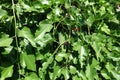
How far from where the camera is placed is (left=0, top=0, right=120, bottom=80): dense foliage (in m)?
1.59

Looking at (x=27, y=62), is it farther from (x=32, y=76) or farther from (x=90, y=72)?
(x=90, y=72)

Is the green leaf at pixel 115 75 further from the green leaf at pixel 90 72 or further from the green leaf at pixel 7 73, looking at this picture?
the green leaf at pixel 7 73

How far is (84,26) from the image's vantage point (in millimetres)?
1828

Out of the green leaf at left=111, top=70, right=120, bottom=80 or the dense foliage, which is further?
the green leaf at left=111, top=70, right=120, bottom=80

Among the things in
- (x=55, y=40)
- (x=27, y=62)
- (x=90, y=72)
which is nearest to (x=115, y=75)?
(x=90, y=72)

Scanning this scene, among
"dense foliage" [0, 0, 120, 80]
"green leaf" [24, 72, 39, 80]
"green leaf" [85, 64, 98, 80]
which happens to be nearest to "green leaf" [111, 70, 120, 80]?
"dense foliage" [0, 0, 120, 80]

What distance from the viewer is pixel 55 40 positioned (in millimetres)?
1714

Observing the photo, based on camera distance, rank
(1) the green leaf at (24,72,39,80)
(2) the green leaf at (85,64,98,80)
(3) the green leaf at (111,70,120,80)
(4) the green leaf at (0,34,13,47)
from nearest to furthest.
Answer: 1. (4) the green leaf at (0,34,13,47)
2. (1) the green leaf at (24,72,39,80)
3. (2) the green leaf at (85,64,98,80)
4. (3) the green leaf at (111,70,120,80)

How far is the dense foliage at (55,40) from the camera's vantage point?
5.23 feet

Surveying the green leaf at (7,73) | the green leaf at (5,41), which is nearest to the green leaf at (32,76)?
the green leaf at (7,73)

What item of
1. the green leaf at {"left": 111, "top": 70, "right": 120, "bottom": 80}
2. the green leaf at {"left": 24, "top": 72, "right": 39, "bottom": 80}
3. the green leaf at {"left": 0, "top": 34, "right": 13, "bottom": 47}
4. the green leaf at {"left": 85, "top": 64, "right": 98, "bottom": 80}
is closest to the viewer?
the green leaf at {"left": 0, "top": 34, "right": 13, "bottom": 47}

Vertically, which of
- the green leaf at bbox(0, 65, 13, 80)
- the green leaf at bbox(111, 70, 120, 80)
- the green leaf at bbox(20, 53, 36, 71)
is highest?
the green leaf at bbox(20, 53, 36, 71)

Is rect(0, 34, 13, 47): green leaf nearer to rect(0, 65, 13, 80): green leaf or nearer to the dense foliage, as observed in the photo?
the dense foliage

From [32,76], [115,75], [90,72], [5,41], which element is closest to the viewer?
[5,41]
